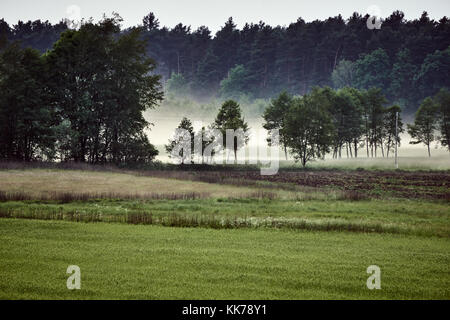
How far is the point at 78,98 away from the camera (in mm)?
61906

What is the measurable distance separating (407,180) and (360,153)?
57979mm

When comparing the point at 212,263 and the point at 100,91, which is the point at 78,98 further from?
the point at 212,263

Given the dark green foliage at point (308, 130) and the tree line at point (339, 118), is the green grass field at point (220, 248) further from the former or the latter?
the tree line at point (339, 118)

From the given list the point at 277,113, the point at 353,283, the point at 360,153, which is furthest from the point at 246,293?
the point at 360,153

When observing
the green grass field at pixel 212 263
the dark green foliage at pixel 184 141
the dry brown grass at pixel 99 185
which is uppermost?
the dark green foliage at pixel 184 141

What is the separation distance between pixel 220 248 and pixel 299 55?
470 ft

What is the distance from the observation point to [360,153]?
371 ft

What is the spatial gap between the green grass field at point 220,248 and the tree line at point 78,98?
24.7 m

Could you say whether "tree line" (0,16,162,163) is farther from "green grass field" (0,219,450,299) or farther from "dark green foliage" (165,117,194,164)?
"green grass field" (0,219,450,299)

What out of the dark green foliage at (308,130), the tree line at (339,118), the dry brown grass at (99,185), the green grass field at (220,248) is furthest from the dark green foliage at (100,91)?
the green grass field at (220,248)

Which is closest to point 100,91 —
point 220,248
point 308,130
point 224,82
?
point 308,130

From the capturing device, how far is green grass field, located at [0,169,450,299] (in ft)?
43.9

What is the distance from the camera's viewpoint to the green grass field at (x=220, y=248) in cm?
1338
